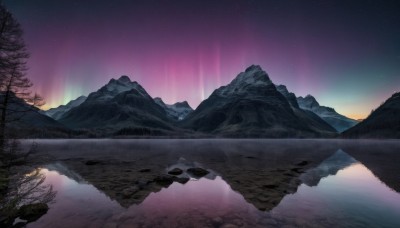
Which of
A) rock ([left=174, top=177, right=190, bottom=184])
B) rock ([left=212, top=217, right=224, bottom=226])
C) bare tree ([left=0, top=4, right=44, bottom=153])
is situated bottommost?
rock ([left=212, top=217, right=224, bottom=226])

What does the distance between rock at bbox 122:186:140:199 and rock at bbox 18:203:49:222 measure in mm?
7814

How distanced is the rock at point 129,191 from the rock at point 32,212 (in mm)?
7814

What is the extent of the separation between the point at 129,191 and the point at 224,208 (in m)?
11.7

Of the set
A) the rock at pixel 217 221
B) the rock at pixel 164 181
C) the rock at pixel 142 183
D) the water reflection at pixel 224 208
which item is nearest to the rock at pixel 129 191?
the rock at pixel 142 183

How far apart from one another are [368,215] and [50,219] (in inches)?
1027

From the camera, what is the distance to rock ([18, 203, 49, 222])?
18766 mm

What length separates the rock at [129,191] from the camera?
1055 inches

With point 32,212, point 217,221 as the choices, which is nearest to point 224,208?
point 217,221

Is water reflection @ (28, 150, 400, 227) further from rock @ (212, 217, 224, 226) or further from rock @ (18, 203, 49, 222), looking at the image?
rock @ (18, 203, 49, 222)

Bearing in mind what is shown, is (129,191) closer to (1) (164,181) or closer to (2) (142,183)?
(2) (142,183)

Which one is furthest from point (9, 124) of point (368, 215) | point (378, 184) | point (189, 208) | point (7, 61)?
point (378, 184)

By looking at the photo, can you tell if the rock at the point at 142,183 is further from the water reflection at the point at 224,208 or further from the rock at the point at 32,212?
the rock at the point at 32,212

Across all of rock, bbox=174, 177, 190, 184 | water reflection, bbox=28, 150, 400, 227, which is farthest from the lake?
rock, bbox=174, 177, 190, 184

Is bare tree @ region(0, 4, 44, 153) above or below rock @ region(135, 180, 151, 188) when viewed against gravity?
above
